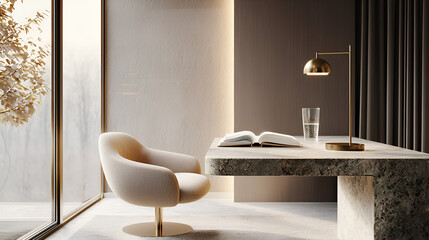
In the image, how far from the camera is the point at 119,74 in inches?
164

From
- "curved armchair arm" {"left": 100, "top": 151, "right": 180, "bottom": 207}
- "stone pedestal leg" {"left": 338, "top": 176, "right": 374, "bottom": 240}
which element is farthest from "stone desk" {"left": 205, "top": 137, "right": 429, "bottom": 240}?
"curved armchair arm" {"left": 100, "top": 151, "right": 180, "bottom": 207}

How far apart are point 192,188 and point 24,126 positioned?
1.05 m

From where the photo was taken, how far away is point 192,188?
8.66ft

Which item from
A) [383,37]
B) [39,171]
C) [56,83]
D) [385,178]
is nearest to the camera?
[385,178]

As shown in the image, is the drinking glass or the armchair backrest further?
the drinking glass

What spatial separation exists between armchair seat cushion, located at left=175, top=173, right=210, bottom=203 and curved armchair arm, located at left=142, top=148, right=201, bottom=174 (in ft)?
0.88

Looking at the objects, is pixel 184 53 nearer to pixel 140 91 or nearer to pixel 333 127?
pixel 140 91

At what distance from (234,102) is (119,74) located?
1.17 m

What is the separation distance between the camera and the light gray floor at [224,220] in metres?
2.86

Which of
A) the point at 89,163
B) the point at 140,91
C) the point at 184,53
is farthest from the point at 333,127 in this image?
the point at 89,163

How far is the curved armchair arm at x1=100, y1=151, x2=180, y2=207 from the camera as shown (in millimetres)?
2506

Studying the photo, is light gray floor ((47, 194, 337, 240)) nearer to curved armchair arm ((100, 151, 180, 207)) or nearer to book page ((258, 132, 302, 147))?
curved armchair arm ((100, 151, 180, 207))

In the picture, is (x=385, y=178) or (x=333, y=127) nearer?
(x=385, y=178)

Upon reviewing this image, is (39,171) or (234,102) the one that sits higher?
(234,102)
